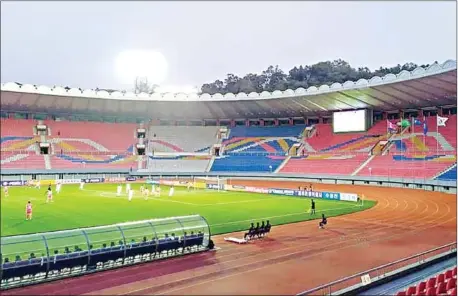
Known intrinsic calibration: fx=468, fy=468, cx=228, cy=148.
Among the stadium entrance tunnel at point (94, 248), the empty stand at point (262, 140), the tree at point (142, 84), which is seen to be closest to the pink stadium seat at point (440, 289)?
the stadium entrance tunnel at point (94, 248)

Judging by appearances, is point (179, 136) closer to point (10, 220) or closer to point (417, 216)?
point (417, 216)

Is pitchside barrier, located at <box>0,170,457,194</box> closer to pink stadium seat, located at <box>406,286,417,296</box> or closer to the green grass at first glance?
the green grass

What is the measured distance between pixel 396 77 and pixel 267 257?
96.5 feet

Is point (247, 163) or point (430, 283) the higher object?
point (247, 163)

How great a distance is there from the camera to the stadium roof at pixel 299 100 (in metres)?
40.2

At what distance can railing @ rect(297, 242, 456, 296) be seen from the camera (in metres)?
11.8

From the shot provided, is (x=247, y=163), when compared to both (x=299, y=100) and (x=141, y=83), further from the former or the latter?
(x=141, y=83)

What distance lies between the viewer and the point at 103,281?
13.0 m

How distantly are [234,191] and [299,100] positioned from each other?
54.8ft

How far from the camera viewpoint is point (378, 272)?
14.0 m

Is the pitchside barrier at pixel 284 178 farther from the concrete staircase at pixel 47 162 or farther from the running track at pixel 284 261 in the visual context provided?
the running track at pixel 284 261

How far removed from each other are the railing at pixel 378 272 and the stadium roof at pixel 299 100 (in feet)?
72.8

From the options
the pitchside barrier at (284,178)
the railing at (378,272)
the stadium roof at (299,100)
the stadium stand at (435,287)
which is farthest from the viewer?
the pitchside barrier at (284,178)

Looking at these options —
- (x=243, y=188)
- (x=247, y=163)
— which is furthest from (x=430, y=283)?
(x=247, y=163)
